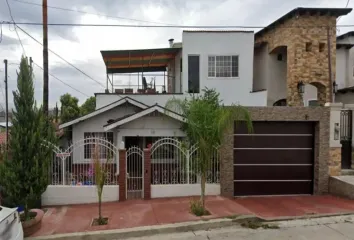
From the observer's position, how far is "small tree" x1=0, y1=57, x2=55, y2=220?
6.76 meters

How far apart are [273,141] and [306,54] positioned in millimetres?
8383

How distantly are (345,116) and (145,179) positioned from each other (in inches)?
335

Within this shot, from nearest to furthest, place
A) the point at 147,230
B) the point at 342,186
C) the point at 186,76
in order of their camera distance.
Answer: the point at 147,230 → the point at 342,186 → the point at 186,76

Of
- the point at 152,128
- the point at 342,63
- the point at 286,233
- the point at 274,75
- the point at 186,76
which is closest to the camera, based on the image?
the point at 286,233

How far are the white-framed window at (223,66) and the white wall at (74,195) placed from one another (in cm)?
887

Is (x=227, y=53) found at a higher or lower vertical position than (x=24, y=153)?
higher

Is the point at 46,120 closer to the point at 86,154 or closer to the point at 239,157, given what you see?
the point at 86,154

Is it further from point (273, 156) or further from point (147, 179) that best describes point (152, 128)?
point (273, 156)

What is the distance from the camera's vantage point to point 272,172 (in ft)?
34.6

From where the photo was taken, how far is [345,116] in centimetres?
1195

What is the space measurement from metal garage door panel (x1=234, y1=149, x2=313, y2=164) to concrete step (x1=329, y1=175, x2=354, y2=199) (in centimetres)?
99

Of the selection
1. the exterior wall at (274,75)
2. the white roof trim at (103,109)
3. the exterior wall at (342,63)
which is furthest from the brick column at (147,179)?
the exterior wall at (342,63)

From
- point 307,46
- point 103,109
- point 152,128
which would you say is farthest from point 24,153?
point 307,46

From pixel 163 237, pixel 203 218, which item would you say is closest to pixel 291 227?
pixel 203 218
